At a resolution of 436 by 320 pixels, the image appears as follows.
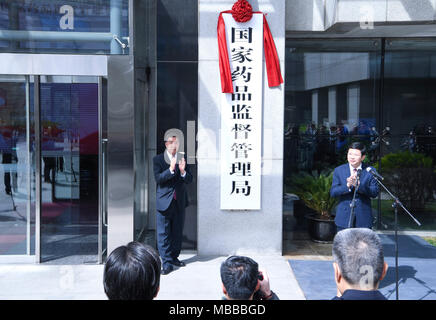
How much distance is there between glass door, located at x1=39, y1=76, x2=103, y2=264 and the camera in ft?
23.4

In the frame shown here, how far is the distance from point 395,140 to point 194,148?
408 centimetres

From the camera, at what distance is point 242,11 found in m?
7.07

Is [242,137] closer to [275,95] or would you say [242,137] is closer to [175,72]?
[275,95]

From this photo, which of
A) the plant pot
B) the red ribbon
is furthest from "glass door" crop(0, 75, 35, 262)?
the plant pot

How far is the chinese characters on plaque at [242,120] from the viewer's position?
7191 mm

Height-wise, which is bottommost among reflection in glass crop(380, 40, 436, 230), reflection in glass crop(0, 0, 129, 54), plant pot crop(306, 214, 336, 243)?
plant pot crop(306, 214, 336, 243)

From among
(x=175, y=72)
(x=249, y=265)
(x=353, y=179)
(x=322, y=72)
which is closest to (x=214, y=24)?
(x=175, y=72)

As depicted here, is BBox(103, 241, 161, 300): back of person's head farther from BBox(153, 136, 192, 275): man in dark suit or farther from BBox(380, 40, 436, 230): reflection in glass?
BBox(380, 40, 436, 230): reflection in glass

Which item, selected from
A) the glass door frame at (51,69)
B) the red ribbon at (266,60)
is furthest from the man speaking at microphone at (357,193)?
the glass door frame at (51,69)

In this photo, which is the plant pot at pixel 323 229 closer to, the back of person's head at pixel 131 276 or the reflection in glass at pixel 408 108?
the reflection in glass at pixel 408 108

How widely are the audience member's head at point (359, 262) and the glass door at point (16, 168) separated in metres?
5.71

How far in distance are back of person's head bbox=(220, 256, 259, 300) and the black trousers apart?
4065mm

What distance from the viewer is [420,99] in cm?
896

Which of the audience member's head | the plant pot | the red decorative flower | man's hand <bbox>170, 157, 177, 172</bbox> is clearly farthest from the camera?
the plant pot
